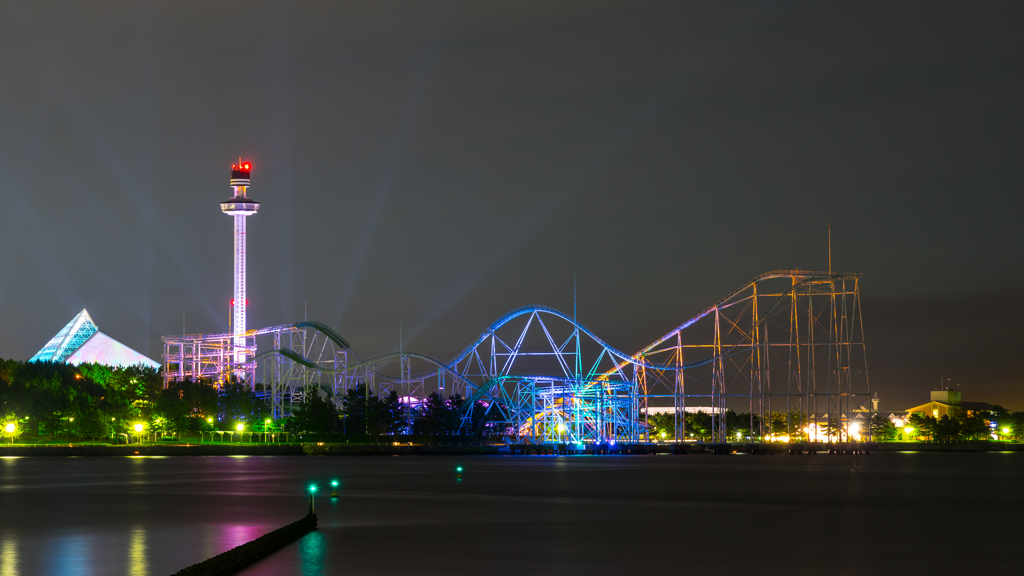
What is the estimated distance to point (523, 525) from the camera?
26.3m

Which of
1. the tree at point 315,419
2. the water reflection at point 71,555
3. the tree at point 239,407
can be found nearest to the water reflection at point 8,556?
the water reflection at point 71,555

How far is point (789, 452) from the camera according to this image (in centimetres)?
9956

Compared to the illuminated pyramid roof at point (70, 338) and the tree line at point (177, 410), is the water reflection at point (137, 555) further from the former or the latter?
the illuminated pyramid roof at point (70, 338)

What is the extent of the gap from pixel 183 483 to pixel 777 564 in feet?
103

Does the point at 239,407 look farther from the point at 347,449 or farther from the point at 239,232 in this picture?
the point at 239,232

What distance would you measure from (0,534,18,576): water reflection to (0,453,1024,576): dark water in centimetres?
4

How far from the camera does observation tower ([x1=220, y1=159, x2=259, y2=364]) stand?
142 m

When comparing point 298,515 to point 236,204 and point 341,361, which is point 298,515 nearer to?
point 341,361

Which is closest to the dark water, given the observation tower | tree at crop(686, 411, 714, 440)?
the observation tower

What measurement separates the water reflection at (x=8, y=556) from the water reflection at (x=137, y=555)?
186 cm

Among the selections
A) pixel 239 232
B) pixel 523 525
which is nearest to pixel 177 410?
pixel 239 232

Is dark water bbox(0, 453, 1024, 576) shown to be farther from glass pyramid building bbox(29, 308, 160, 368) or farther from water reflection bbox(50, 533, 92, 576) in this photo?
glass pyramid building bbox(29, 308, 160, 368)

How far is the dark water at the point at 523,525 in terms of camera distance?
62.7ft

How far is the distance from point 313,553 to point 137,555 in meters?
3.28
